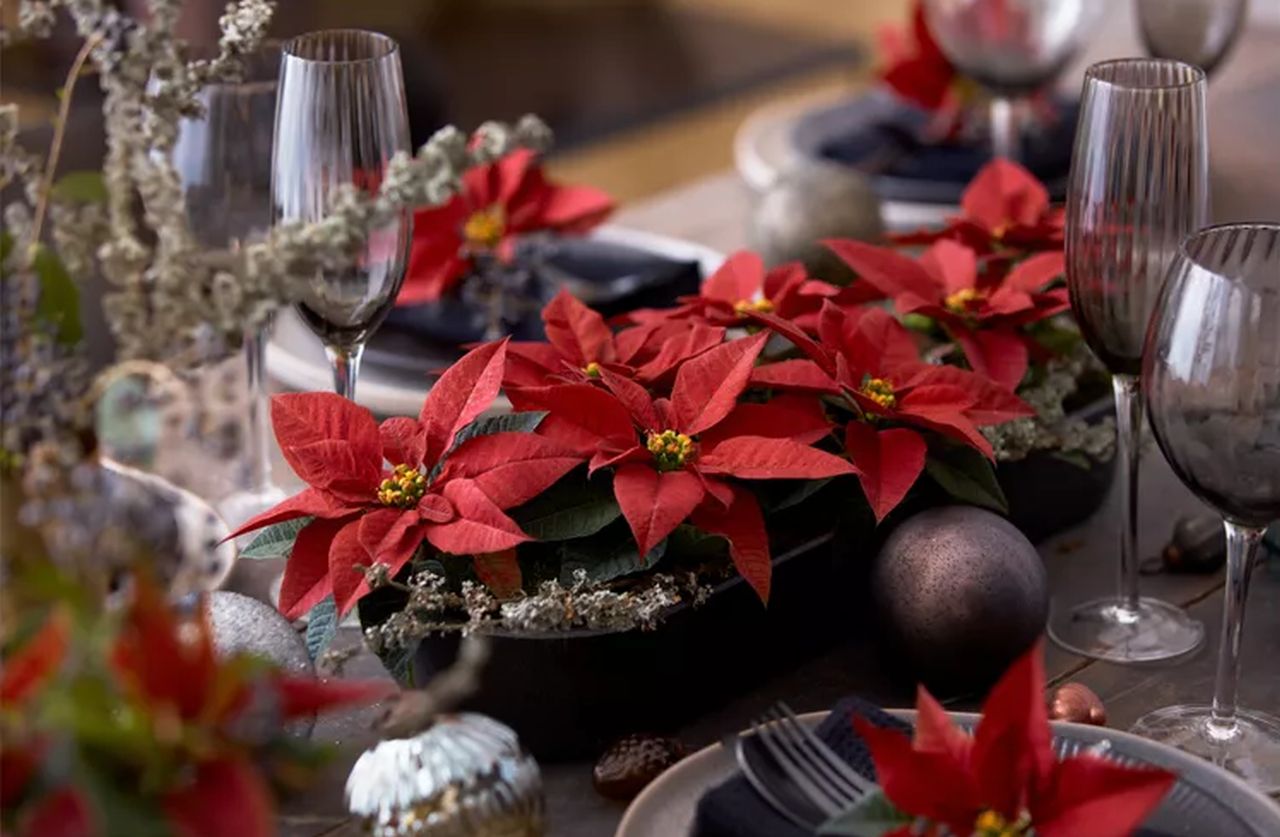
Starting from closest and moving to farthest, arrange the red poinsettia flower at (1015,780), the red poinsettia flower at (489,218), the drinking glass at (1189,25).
Result: the red poinsettia flower at (1015,780) < the red poinsettia flower at (489,218) < the drinking glass at (1189,25)

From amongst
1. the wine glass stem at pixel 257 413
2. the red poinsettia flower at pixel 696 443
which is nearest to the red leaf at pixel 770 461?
the red poinsettia flower at pixel 696 443

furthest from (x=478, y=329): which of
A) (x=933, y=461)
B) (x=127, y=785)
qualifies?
(x=127, y=785)

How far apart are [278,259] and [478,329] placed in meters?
0.46

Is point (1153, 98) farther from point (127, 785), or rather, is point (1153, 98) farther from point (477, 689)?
point (127, 785)

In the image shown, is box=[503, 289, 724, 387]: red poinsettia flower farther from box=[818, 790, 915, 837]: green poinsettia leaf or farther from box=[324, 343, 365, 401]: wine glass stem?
box=[818, 790, 915, 837]: green poinsettia leaf

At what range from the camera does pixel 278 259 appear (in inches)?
32.4

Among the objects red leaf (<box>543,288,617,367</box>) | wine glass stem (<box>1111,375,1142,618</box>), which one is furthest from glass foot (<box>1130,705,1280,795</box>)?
red leaf (<box>543,288,617,367</box>)

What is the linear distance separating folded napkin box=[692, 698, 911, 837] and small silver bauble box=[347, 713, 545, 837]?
0.23 feet

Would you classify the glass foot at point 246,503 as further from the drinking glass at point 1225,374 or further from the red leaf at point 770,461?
the drinking glass at point 1225,374

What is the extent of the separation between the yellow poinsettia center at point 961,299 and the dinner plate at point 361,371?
284mm

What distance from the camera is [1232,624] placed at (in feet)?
2.83

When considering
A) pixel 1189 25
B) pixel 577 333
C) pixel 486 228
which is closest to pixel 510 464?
pixel 577 333

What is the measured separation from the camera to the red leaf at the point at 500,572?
843 mm

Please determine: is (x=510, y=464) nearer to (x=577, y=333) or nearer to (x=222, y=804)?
(x=577, y=333)
